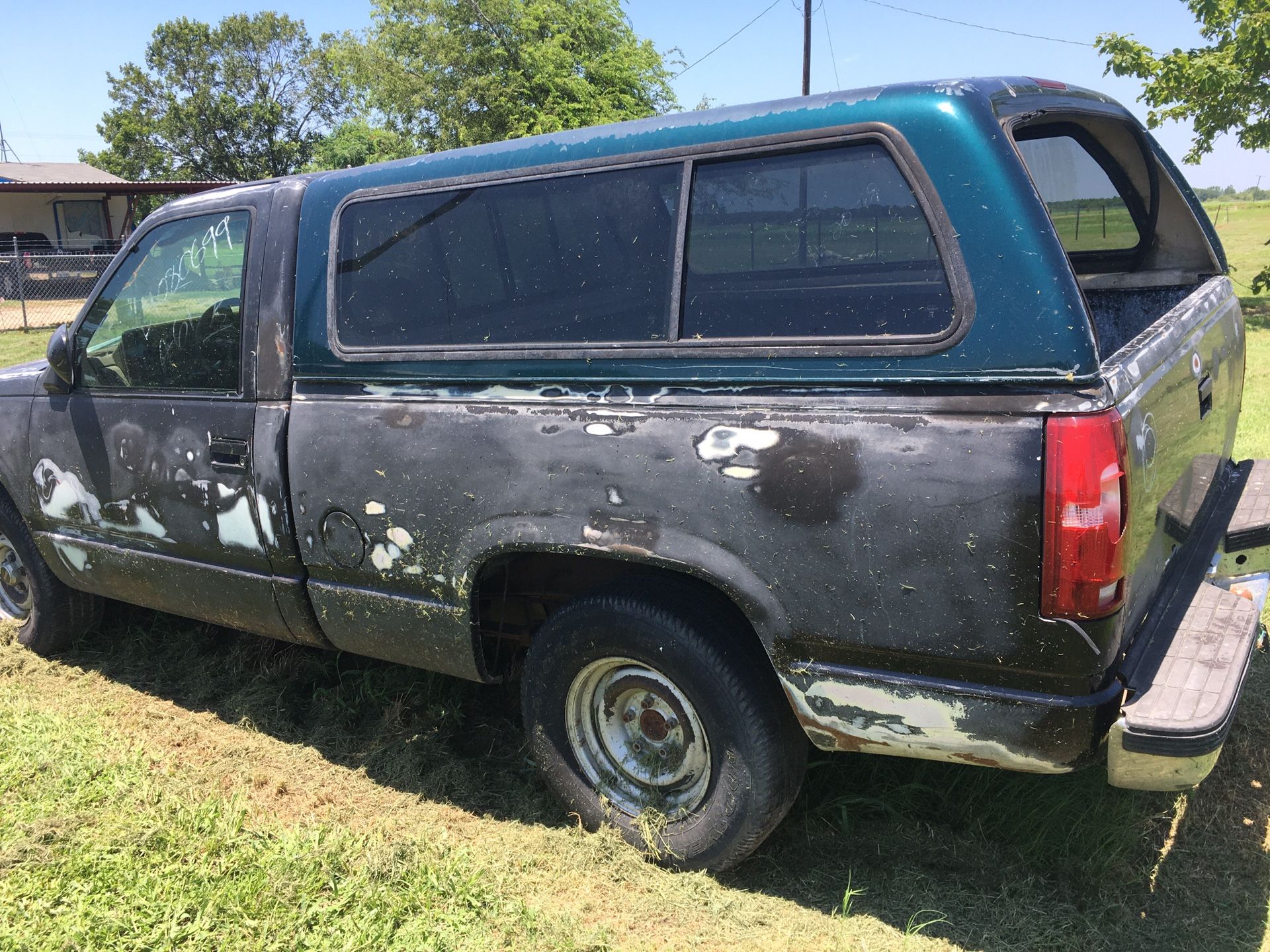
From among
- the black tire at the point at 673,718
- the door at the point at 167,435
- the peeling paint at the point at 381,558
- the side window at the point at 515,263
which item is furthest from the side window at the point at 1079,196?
the door at the point at 167,435

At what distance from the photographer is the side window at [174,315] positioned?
3385 mm

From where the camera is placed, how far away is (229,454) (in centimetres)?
328

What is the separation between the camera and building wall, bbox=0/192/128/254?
30906 millimetres

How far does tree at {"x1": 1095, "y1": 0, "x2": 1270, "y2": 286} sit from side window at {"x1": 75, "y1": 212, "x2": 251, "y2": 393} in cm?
1265

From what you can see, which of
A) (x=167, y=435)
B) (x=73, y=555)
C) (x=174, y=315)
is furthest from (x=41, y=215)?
(x=167, y=435)

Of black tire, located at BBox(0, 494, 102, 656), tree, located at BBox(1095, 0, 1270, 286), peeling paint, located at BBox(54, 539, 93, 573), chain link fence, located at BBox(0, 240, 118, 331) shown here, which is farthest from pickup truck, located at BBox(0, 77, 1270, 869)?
chain link fence, located at BBox(0, 240, 118, 331)

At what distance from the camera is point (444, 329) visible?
295 cm

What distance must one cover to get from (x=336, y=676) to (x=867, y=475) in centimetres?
282

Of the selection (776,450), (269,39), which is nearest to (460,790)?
(776,450)

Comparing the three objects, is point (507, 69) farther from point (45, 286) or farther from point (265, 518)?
point (265, 518)

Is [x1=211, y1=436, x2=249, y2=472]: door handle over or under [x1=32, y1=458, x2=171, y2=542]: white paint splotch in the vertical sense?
over

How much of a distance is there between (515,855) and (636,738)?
20.0 inches

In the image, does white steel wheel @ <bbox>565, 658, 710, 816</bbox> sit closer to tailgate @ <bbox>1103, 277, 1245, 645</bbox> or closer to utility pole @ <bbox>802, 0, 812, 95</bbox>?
tailgate @ <bbox>1103, 277, 1245, 645</bbox>

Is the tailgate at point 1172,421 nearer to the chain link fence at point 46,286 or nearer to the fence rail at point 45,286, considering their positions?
the chain link fence at point 46,286
